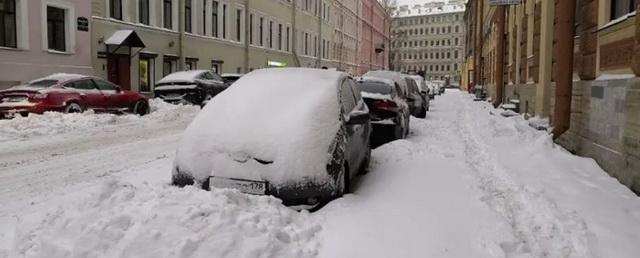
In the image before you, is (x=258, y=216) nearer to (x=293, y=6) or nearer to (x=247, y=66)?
(x=247, y=66)

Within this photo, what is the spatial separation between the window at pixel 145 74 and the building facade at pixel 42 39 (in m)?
3.25

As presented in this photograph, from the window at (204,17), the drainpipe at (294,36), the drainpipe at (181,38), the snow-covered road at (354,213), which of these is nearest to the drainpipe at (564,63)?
the snow-covered road at (354,213)

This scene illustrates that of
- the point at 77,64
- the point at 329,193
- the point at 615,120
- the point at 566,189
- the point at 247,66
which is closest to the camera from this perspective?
the point at 329,193

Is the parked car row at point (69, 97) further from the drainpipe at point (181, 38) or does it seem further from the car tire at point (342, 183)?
the car tire at point (342, 183)

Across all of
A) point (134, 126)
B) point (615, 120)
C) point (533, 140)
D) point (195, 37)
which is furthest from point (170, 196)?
point (195, 37)

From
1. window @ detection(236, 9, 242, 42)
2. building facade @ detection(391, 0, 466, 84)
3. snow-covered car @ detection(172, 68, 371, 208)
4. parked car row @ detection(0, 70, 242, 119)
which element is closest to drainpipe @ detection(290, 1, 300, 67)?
window @ detection(236, 9, 242, 42)

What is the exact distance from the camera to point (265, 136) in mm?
5203

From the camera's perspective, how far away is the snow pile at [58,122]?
11.5 meters

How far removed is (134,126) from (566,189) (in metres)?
10.4

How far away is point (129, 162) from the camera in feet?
27.6

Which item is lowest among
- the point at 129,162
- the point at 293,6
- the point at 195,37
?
the point at 129,162

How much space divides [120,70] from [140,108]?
21.7ft

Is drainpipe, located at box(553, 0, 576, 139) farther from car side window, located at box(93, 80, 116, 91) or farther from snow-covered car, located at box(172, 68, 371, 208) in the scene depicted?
car side window, located at box(93, 80, 116, 91)

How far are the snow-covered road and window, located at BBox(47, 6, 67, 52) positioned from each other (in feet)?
38.7
